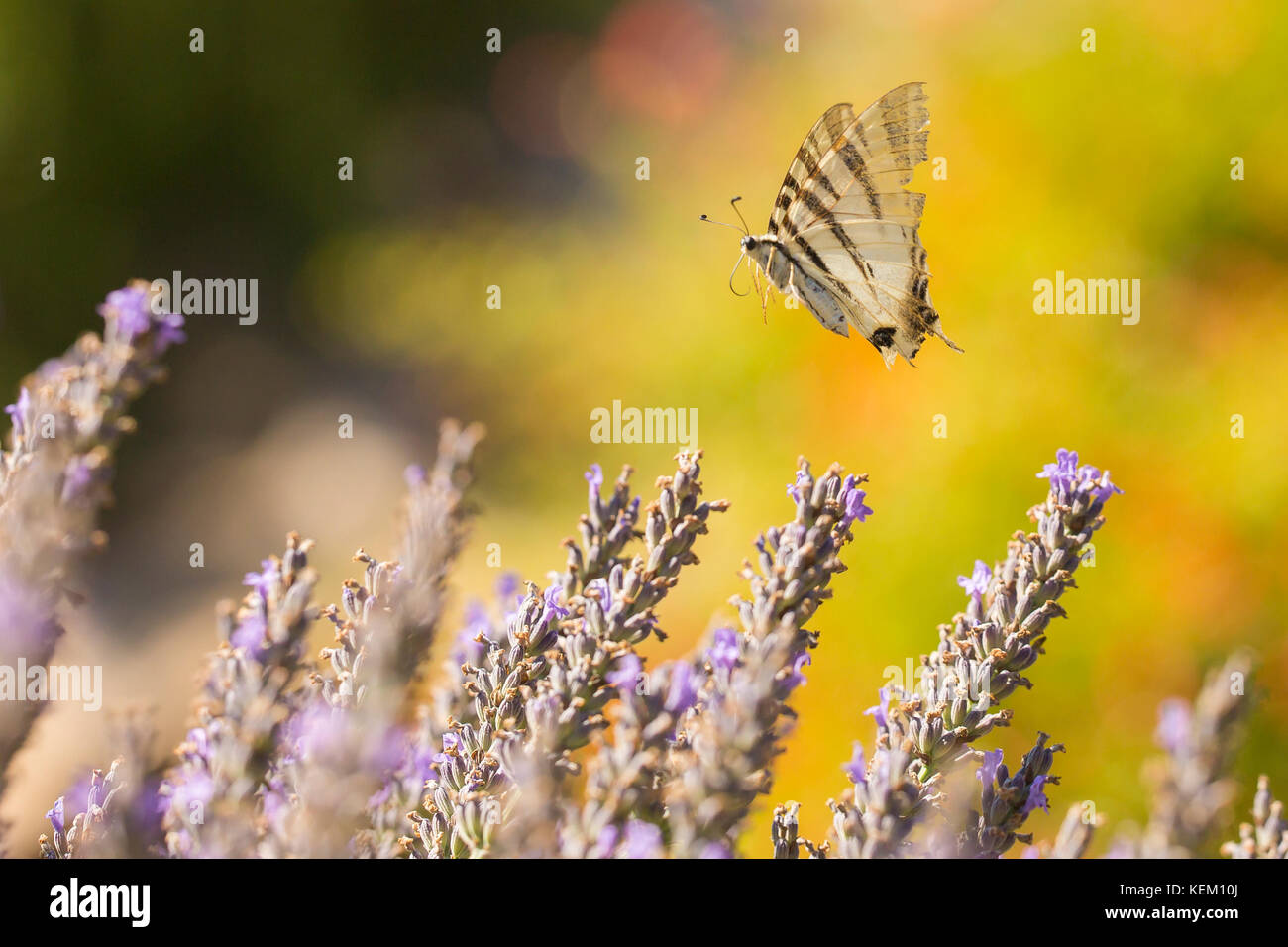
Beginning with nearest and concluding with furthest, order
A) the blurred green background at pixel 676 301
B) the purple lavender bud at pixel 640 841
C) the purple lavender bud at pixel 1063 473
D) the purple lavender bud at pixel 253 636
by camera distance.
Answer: the purple lavender bud at pixel 640 841, the purple lavender bud at pixel 253 636, the purple lavender bud at pixel 1063 473, the blurred green background at pixel 676 301

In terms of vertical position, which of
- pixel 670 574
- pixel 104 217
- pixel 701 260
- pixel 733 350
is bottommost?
pixel 670 574

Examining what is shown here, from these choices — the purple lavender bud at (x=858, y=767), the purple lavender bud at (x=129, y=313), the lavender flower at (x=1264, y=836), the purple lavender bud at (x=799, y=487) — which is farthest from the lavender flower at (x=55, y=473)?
the lavender flower at (x=1264, y=836)

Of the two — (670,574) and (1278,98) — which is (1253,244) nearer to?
(1278,98)

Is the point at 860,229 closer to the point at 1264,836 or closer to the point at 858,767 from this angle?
the point at 858,767

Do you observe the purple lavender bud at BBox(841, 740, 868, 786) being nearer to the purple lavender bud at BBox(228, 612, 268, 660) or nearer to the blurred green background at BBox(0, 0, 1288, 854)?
the purple lavender bud at BBox(228, 612, 268, 660)

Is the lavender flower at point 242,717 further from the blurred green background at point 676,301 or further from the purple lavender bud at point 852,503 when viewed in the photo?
the blurred green background at point 676,301

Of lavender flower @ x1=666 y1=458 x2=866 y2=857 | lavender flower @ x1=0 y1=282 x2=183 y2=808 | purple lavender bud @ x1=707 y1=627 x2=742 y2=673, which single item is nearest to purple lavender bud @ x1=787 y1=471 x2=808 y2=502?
lavender flower @ x1=666 y1=458 x2=866 y2=857

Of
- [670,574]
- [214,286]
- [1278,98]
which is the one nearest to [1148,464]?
[1278,98]
